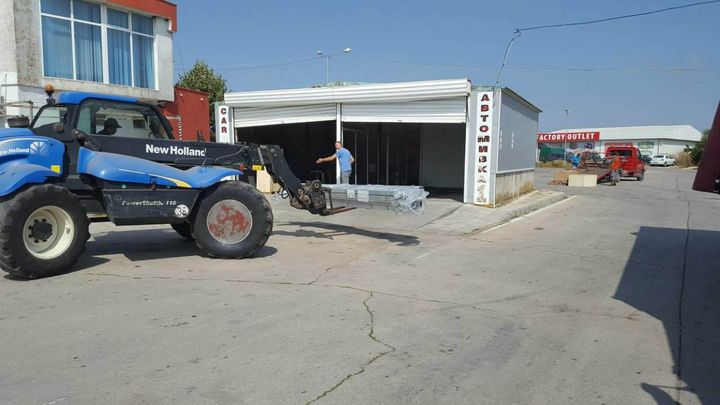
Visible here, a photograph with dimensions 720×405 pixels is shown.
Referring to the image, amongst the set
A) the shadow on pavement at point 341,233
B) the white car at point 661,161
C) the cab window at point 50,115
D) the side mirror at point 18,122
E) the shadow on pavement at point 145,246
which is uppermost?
the cab window at point 50,115

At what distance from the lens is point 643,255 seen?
9391mm

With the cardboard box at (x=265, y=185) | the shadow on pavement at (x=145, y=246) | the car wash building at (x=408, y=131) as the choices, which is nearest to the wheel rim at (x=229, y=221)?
the shadow on pavement at (x=145, y=246)

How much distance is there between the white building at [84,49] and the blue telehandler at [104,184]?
9.15m

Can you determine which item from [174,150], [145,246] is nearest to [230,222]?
[174,150]

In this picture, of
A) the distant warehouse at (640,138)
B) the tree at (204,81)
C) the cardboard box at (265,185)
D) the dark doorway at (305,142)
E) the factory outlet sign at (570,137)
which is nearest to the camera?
the cardboard box at (265,185)

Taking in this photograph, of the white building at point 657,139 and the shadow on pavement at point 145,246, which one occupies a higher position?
the white building at point 657,139

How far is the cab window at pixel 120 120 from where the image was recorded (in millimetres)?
7665

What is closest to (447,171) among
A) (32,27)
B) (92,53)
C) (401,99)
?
(401,99)

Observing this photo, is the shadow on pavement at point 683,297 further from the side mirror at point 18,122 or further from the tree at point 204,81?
the tree at point 204,81

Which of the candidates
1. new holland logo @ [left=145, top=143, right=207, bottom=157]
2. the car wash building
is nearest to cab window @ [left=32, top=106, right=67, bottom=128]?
new holland logo @ [left=145, top=143, right=207, bottom=157]

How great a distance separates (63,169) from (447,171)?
52.2ft

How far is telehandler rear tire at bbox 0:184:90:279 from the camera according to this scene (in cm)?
638

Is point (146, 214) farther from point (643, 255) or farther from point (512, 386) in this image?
point (643, 255)

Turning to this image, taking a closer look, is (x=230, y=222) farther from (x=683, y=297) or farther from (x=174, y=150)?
(x=683, y=297)
